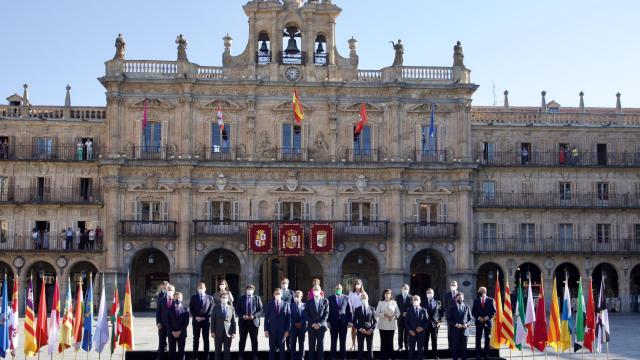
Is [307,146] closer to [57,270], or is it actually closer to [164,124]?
[164,124]

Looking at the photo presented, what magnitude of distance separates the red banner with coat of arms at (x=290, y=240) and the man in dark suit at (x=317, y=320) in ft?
80.8

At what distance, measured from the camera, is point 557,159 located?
181ft

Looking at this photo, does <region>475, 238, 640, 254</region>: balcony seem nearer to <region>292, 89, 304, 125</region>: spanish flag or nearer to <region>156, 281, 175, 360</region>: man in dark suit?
<region>292, 89, 304, 125</region>: spanish flag

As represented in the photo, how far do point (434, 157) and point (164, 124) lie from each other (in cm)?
1492

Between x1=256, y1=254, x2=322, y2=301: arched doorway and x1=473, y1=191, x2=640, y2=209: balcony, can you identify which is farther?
x1=473, y1=191, x2=640, y2=209: balcony

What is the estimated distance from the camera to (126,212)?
51.4 metres

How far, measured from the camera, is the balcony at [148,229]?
1997 inches

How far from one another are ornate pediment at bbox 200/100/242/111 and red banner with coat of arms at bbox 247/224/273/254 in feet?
21.7

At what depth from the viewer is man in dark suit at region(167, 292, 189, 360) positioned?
84.7ft

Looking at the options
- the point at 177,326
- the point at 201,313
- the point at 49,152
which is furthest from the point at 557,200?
the point at 177,326

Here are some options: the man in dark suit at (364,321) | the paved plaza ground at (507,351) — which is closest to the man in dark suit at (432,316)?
the man in dark suit at (364,321)

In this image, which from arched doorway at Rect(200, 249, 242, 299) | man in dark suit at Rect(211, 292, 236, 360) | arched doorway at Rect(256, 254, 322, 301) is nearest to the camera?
man in dark suit at Rect(211, 292, 236, 360)

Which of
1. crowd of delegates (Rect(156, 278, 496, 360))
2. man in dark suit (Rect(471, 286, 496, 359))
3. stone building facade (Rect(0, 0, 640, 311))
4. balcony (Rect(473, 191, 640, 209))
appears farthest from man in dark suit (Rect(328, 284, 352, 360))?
balcony (Rect(473, 191, 640, 209))

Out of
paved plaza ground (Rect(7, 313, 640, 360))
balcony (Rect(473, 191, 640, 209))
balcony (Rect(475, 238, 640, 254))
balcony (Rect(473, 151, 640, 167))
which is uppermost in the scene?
balcony (Rect(473, 151, 640, 167))
